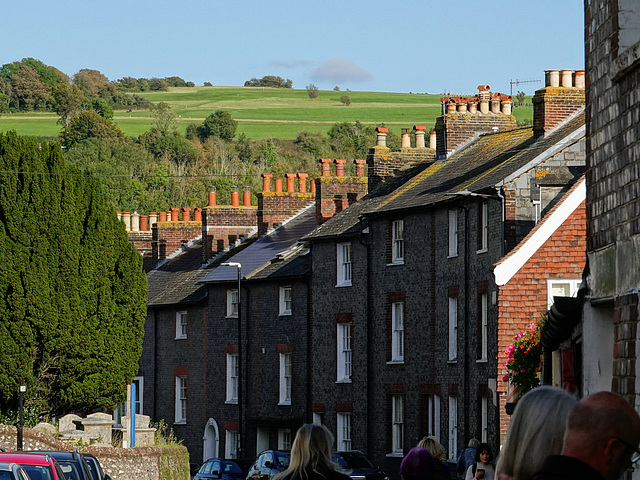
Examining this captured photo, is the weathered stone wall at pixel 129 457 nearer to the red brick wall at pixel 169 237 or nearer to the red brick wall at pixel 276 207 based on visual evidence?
the red brick wall at pixel 276 207

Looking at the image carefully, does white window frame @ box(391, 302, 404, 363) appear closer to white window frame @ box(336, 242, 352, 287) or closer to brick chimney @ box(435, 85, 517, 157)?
white window frame @ box(336, 242, 352, 287)

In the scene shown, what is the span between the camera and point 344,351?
3925cm

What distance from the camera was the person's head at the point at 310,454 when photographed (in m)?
7.67

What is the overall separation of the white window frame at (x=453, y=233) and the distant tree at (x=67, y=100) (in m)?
116

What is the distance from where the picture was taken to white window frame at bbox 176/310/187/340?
4975 centimetres

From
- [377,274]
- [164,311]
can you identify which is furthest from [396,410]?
[164,311]

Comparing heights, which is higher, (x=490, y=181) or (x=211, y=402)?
(x=490, y=181)

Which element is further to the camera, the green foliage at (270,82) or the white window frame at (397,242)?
the green foliage at (270,82)

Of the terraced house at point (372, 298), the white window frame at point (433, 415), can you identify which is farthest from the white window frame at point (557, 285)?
the white window frame at point (433, 415)

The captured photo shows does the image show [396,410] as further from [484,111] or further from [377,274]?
[484,111]

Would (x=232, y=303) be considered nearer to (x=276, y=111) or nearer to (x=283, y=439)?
(x=283, y=439)

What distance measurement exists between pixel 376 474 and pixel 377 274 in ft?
28.4

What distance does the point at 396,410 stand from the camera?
36.2 metres

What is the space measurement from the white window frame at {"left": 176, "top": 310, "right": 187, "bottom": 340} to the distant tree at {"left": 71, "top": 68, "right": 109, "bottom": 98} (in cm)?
12371
